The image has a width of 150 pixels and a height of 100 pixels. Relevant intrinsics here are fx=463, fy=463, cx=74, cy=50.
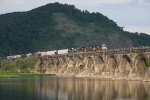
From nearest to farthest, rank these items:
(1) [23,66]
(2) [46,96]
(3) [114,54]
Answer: (2) [46,96]
(3) [114,54]
(1) [23,66]

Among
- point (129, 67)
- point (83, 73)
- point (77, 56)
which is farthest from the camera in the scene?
point (77, 56)

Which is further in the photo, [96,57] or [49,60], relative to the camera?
[49,60]

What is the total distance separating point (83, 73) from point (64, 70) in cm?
2153

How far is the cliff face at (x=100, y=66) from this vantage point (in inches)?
4670

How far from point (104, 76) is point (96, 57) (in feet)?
43.7

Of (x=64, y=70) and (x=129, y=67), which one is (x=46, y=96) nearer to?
(x=129, y=67)

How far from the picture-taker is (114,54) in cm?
13425

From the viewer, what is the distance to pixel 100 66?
477ft

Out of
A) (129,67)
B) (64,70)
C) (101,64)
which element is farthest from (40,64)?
(129,67)

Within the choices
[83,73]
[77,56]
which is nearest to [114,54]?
[83,73]

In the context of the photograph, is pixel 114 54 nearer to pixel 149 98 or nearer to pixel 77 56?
pixel 77 56

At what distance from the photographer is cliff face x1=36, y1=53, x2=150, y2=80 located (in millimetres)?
118625

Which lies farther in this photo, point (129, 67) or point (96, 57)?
point (96, 57)

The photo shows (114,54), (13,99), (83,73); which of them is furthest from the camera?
(83,73)
